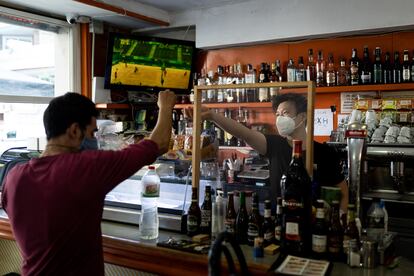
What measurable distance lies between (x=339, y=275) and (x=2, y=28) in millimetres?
4298

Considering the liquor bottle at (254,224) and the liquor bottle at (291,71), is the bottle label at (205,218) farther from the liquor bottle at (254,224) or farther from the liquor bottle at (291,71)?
the liquor bottle at (291,71)

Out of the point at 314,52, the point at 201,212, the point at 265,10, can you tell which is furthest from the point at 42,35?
the point at 201,212

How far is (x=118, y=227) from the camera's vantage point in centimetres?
215

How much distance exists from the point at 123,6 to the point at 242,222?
11.2ft

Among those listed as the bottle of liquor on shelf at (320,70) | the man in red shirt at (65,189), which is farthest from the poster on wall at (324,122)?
the man in red shirt at (65,189)

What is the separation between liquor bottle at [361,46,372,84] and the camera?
403cm

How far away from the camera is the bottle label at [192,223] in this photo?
1.96 metres

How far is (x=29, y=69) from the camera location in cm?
489

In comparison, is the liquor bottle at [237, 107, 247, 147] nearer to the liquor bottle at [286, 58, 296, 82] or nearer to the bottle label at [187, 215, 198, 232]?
the bottle label at [187, 215, 198, 232]

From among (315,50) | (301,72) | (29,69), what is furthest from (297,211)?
(29,69)

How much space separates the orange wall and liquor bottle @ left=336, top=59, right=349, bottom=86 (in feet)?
0.47

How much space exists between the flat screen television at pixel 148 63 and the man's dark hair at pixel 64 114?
10.3ft

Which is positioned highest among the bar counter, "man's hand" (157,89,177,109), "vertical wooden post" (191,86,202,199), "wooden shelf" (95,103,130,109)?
"wooden shelf" (95,103,130,109)

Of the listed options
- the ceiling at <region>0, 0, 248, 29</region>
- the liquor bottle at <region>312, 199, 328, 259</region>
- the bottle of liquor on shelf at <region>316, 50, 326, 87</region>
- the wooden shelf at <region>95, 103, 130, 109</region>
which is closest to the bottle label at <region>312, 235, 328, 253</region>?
the liquor bottle at <region>312, 199, 328, 259</region>
